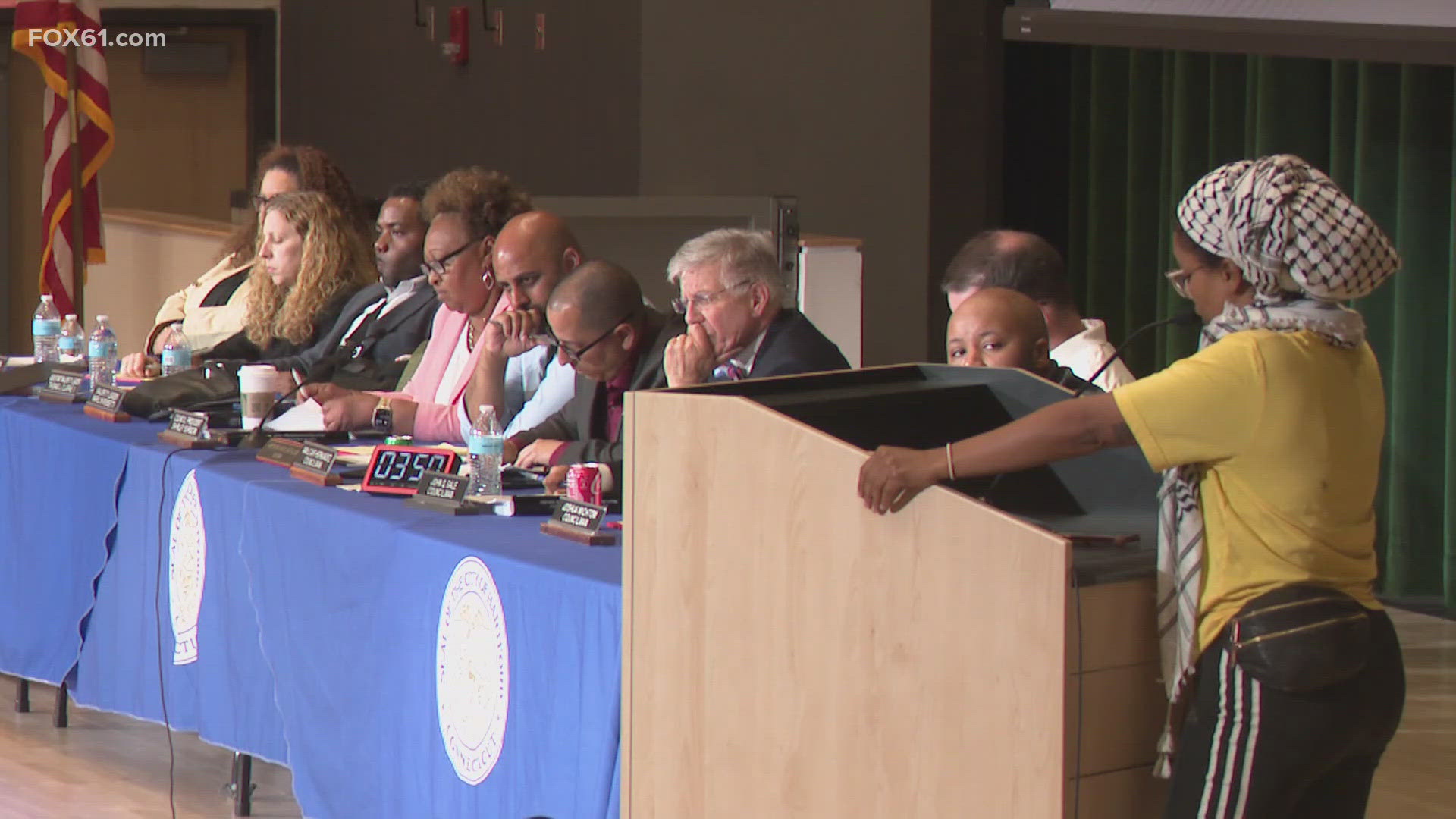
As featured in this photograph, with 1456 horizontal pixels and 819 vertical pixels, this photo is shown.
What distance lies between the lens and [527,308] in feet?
12.7

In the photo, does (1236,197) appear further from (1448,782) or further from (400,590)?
(1448,782)

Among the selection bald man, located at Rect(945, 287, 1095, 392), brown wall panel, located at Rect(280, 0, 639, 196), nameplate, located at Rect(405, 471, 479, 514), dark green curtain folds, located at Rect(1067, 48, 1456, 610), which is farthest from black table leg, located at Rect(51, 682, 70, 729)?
brown wall panel, located at Rect(280, 0, 639, 196)

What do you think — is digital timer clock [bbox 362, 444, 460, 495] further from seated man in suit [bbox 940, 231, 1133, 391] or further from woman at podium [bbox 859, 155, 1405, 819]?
woman at podium [bbox 859, 155, 1405, 819]

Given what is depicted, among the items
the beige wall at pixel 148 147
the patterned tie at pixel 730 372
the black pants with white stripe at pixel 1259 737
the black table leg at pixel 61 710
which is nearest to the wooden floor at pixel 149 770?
the black table leg at pixel 61 710

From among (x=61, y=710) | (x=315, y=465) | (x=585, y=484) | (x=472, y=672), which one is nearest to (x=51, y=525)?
(x=61, y=710)

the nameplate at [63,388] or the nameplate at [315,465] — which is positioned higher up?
the nameplate at [63,388]

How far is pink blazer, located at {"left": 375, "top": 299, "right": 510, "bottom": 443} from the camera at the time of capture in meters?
4.00

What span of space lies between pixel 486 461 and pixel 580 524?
1.36 ft

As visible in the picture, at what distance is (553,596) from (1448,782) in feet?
7.21

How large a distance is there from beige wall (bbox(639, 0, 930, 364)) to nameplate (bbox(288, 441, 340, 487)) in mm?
3019

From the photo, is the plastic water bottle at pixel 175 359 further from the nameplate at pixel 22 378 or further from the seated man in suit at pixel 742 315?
the seated man in suit at pixel 742 315

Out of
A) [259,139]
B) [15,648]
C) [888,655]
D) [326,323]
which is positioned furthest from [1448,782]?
[259,139]

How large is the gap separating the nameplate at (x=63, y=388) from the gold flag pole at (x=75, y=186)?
2.94 meters

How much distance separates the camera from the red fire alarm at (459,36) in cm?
923
